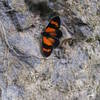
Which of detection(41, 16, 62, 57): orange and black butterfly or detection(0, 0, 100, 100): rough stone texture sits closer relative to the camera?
detection(0, 0, 100, 100): rough stone texture

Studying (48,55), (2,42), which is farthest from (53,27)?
(2,42)

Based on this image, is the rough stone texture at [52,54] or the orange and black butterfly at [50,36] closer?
the rough stone texture at [52,54]

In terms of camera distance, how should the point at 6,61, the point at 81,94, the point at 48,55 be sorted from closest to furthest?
the point at 6,61 → the point at 48,55 → the point at 81,94

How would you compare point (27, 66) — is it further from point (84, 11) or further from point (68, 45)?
point (84, 11)

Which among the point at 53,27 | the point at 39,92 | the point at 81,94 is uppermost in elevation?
the point at 53,27
